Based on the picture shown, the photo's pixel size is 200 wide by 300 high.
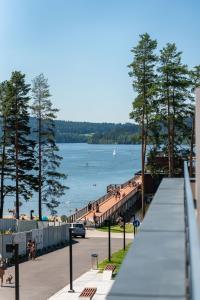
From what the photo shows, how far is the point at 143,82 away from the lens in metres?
49.1

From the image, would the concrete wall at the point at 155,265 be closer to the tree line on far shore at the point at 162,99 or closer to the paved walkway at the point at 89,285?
the paved walkway at the point at 89,285

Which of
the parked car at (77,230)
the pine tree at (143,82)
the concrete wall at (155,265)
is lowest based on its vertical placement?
the parked car at (77,230)

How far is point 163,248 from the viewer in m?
3.38

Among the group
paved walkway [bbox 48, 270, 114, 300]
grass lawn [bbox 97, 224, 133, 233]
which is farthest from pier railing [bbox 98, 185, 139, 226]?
paved walkway [bbox 48, 270, 114, 300]

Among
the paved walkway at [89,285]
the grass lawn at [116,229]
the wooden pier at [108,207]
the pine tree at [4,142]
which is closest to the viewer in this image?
the paved walkway at [89,285]

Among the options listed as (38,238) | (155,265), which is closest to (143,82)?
(38,238)

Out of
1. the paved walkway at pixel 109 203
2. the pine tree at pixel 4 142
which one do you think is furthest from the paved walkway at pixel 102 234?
the pine tree at pixel 4 142

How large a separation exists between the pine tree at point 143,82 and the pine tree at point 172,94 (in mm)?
1404

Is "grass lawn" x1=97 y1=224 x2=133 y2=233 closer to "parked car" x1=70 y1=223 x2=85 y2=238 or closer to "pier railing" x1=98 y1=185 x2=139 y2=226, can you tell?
"pier railing" x1=98 y1=185 x2=139 y2=226

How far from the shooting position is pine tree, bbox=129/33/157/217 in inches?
1890

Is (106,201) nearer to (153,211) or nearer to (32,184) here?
(32,184)

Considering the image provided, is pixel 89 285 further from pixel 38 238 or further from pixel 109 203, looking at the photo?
pixel 109 203

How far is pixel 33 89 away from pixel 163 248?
51978 mm

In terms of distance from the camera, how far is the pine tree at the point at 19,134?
5050 centimetres
